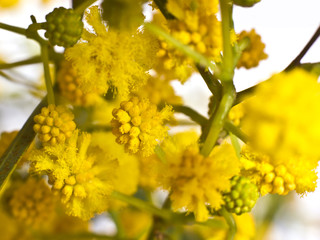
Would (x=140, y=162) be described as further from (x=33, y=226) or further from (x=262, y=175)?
(x=262, y=175)

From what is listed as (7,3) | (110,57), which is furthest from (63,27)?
(7,3)

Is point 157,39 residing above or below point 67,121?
above

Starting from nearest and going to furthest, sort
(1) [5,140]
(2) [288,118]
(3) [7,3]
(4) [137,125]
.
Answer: (2) [288,118]
(4) [137,125]
(1) [5,140]
(3) [7,3]

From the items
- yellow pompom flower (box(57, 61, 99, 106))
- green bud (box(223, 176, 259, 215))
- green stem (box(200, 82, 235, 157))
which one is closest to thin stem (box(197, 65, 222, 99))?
green stem (box(200, 82, 235, 157))

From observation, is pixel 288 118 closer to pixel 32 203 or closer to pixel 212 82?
pixel 212 82

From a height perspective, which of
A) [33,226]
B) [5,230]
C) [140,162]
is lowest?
[5,230]

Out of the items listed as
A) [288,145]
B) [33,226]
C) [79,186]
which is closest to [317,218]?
[33,226]

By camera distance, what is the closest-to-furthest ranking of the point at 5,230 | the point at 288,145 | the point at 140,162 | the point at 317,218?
the point at 288,145, the point at 140,162, the point at 5,230, the point at 317,218

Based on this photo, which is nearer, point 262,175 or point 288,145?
point 288,145
